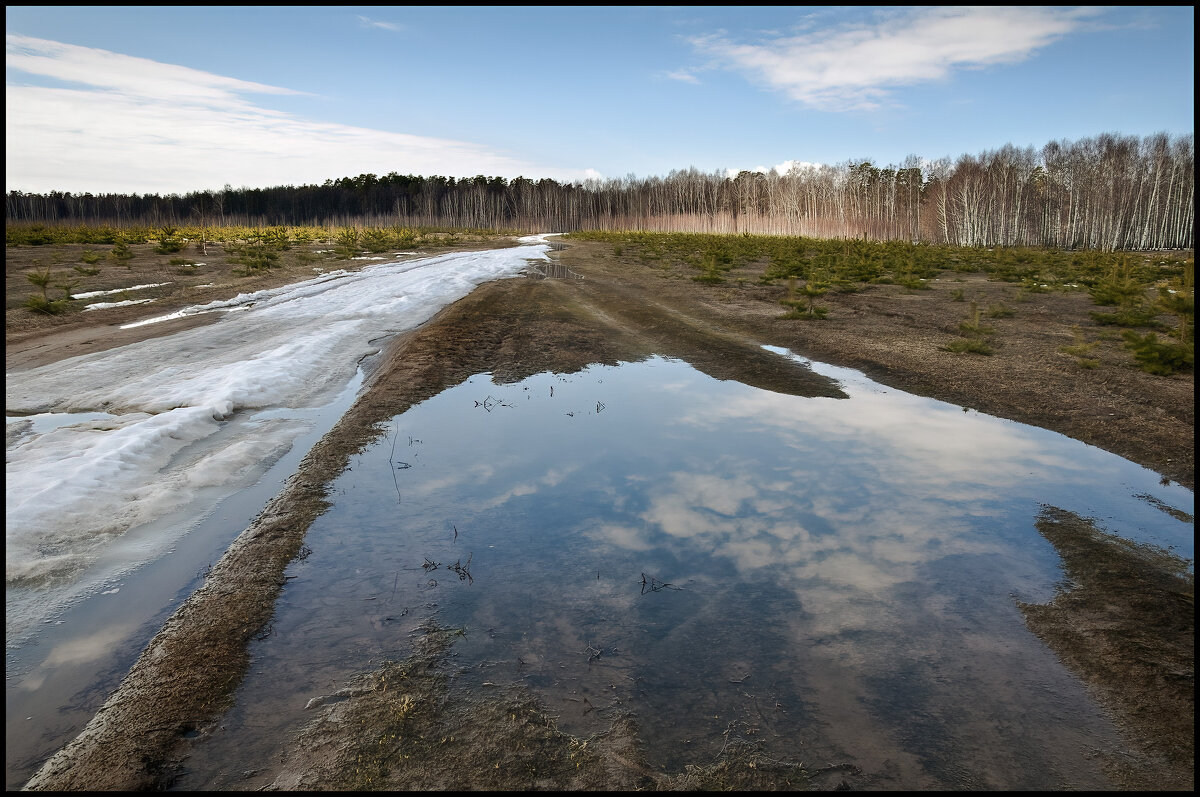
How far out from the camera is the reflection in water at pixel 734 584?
2.97 metres

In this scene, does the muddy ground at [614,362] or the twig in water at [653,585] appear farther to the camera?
the twig in water at [653,585]

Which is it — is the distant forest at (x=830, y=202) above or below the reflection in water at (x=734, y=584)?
above

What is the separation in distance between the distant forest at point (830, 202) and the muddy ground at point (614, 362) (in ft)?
150

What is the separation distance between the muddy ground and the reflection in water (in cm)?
16

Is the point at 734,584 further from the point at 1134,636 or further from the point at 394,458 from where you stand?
the point at 394,458

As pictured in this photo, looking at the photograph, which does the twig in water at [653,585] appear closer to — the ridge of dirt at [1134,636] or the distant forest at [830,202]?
the ridge of dirt at [1134,636]

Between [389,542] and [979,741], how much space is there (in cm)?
395

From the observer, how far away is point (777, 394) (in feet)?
29.0

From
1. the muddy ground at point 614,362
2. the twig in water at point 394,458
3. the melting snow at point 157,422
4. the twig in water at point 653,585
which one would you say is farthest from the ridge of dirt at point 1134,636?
the melting snow at point 157,422

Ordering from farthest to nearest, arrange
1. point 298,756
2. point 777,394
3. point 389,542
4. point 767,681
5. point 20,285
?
point 20,285
point 777,394
point 389,542
point 767,681
point 298,756

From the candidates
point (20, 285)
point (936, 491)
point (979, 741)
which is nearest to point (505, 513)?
point (979, 741)

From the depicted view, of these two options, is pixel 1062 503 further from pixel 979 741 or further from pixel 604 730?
pixel 604 730

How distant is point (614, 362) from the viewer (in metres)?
10.9

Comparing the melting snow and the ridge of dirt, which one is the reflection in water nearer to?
the ridge of dirt
